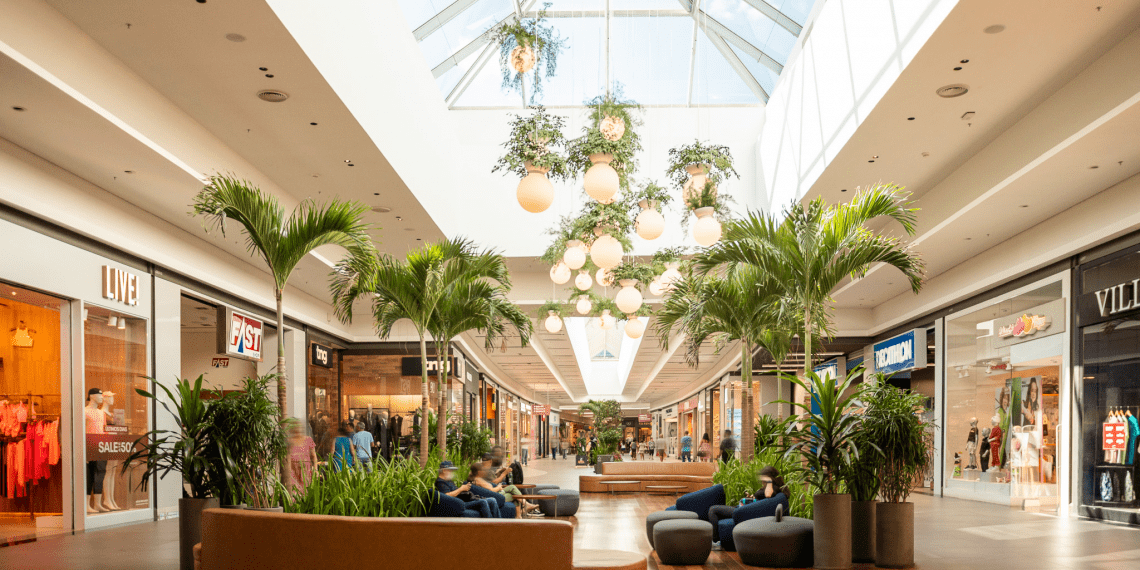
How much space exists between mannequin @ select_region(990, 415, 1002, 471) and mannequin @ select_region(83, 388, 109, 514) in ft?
41.7

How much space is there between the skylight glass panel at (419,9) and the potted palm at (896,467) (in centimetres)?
851

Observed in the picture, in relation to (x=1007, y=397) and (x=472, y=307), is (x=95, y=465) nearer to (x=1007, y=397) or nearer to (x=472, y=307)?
(x=472, y=307)

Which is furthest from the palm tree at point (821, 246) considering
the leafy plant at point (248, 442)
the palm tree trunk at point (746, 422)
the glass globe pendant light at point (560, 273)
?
the leafy plant at point (248, 442)

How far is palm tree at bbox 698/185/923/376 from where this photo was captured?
7453 millimetres

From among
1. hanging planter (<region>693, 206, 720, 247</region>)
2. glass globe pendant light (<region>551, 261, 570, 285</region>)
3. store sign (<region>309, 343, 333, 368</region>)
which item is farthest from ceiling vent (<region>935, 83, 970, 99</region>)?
store sign (<region>309, 343, 333, 368</region>)

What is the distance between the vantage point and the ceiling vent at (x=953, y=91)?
877 centimetres

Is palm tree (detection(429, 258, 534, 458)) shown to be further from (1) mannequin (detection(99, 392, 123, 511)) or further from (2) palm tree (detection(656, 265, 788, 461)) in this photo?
(1) mannequin (detection(99, 392, 123, 511))

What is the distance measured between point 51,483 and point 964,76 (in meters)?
10.6

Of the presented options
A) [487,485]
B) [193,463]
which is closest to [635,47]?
[487,485]

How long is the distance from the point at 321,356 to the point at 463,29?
8771 millimetres

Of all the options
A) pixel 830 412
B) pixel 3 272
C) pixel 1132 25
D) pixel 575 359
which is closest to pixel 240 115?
pixel 3 272

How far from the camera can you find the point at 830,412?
668 cm

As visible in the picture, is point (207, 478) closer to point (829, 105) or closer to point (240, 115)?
point (240, 115)

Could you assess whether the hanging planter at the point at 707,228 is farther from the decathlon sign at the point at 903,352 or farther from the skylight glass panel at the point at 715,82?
the decathlon sign at the point at 903,352
